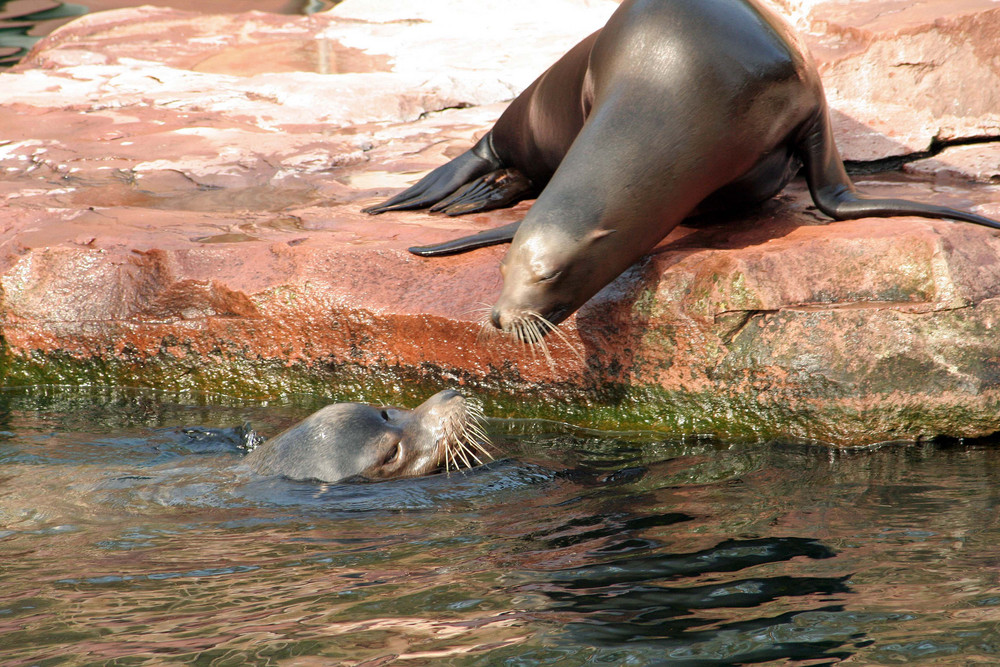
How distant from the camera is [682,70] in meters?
4.12

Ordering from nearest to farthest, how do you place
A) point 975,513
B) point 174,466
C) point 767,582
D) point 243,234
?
point 767,582
point 975,513
point 174,466
point 243,234

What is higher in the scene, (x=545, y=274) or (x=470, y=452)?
(x=545, y=274)

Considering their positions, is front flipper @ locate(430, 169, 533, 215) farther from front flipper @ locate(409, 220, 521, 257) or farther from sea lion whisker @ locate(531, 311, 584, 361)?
sea lion whisker @ locate(531, 311, 584, 361)

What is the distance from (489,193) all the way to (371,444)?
2343 millimetres

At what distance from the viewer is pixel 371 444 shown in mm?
3809

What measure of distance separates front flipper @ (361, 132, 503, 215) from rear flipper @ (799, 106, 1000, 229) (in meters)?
2.10

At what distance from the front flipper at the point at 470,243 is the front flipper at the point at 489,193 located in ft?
3.11

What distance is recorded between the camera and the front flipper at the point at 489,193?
5.60m

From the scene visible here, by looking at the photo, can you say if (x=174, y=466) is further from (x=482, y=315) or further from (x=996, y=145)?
(x=996, y=145)

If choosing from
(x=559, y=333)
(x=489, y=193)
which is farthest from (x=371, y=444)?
(x=489, y=193)

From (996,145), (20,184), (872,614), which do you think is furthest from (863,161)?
(20,184)

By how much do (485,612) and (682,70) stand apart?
2626mm

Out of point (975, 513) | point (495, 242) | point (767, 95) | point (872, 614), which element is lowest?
point (975, 513)

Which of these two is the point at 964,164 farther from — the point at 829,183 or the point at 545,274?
the point at 545,274
